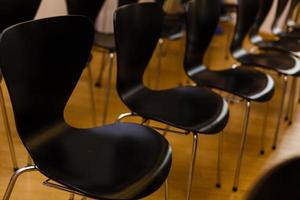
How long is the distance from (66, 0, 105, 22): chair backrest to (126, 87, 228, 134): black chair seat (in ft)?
2.49

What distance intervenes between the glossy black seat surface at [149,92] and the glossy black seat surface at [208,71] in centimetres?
19

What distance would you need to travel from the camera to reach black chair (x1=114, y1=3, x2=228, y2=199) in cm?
162

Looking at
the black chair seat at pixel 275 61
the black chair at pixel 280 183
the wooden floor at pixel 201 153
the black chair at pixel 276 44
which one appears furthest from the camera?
the black chair at pixel 276 44

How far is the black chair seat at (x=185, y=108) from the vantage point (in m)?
1.63

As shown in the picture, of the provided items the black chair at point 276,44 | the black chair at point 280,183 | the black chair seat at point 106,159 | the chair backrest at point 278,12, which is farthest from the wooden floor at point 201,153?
the black chair at point 280,183

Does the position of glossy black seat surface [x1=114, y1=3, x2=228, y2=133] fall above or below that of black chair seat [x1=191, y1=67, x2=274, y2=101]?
above

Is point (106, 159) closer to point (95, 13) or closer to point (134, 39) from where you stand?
point (134, 39)

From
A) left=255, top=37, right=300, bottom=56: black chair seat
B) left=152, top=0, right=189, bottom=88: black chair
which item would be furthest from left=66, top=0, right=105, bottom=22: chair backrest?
left=255, top=37, right=300, bottom=56: black chair seat

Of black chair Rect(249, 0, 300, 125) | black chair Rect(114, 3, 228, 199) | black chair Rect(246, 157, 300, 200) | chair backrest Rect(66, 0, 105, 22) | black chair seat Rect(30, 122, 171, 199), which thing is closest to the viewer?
black chair Rect(246, 157, 300, 200)

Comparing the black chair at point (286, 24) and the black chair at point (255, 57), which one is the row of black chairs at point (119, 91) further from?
the black chair at point (286, 24)

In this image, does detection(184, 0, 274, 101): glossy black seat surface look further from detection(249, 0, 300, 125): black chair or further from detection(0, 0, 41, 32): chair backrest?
detection(0, 0, 41, 32): chair backrest

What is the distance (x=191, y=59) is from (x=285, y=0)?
147cm

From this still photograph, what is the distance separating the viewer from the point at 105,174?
1221 millimetres

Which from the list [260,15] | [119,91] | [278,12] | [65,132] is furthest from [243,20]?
[65,132]
